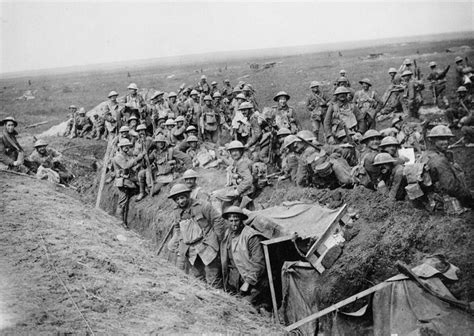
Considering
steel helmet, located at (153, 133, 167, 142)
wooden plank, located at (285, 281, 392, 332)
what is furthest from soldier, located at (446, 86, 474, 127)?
wooden plank, located at (285, 281, 392, 332)

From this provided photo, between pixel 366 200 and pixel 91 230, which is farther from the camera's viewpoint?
pixel 91 230

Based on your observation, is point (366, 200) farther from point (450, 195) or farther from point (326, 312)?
point (326, 312)

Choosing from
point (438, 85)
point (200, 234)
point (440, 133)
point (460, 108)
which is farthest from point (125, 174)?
point (438, 85)

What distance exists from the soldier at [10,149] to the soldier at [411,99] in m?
11.7

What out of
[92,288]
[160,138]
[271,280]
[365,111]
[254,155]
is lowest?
[271,280]

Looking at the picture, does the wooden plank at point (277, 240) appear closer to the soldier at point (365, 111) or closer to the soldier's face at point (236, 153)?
the soldier's face at point (236, 153)

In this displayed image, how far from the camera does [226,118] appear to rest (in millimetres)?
14656

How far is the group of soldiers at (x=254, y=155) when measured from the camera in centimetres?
645

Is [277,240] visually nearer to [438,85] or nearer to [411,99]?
[411,99]

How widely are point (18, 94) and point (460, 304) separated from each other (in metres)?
34.8

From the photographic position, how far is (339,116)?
10148mm

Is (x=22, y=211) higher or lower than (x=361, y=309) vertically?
higher

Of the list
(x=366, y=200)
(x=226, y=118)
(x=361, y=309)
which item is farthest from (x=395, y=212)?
(x=226, y=118)

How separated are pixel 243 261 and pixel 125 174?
6.01 meters
